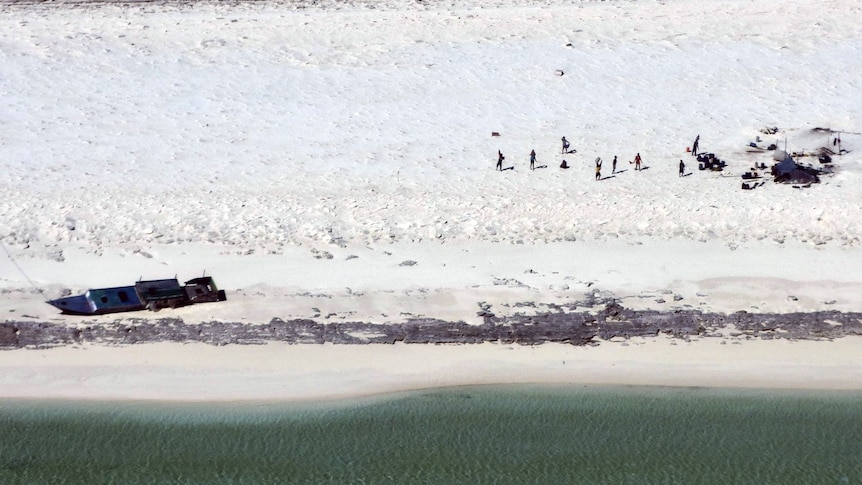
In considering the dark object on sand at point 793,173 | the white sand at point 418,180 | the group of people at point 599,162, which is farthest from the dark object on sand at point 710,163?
the dark object on sand at point 793,173

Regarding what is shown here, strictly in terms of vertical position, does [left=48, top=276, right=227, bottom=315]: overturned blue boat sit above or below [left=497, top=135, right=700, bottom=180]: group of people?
below

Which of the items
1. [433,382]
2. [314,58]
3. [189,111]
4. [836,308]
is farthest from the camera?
[314,58]

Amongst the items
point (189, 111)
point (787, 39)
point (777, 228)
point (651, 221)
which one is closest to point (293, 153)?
point (189, 111)

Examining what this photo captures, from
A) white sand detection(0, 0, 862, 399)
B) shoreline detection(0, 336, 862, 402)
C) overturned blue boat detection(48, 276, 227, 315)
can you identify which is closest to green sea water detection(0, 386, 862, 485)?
shoreline detection(0, 336, 862, 402)

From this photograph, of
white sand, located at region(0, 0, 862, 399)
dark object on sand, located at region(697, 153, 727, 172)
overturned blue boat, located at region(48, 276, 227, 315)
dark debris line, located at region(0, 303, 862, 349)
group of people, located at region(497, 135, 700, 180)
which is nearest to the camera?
white sand, located at region(0, 0, 862, 399)

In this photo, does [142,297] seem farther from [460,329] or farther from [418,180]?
[418,180]

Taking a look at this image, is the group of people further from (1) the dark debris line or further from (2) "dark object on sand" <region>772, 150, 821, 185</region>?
(1) the dark debris line

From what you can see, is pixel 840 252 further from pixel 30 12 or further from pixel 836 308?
pixel 30 12
